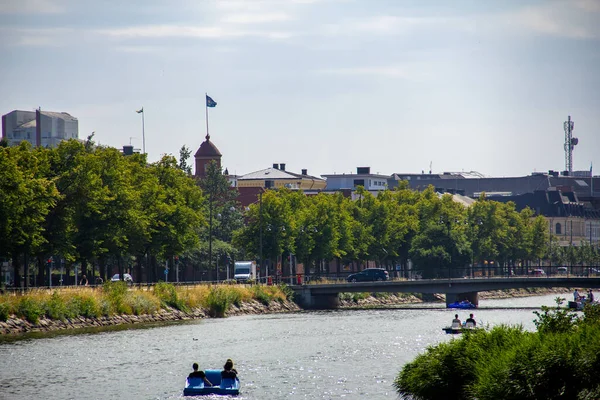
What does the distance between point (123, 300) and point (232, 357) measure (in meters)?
27.7

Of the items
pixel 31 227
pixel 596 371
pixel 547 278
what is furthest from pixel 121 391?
pixel 547 278

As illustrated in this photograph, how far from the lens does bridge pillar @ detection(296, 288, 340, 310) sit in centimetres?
12412

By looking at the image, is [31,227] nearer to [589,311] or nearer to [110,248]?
[110,248]

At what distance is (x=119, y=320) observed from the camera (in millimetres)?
88688

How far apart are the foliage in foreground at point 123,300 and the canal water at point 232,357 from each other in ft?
15.7

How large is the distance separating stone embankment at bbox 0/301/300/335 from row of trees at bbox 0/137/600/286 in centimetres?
625

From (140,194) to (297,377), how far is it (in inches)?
1997

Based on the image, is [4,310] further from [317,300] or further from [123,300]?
[317,300]

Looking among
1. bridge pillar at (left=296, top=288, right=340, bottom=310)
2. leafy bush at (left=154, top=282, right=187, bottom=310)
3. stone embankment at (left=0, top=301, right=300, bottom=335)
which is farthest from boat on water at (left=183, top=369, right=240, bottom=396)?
bridge pillar at (left=296, top=288, right=340, bottom=310)

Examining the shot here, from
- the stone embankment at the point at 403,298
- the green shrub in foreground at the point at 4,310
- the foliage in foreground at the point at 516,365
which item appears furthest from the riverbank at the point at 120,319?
the foliage in foreground at the point at 516,365

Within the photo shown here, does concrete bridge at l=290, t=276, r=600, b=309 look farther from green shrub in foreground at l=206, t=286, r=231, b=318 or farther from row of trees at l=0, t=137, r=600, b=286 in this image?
green shrub in foreground at l=206, t=286, r=231, b=318

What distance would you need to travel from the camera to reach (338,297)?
427 ft

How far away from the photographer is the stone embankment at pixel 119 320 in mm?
77250

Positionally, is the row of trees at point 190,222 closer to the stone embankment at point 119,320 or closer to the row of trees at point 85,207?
the row of trees at point 85,207
